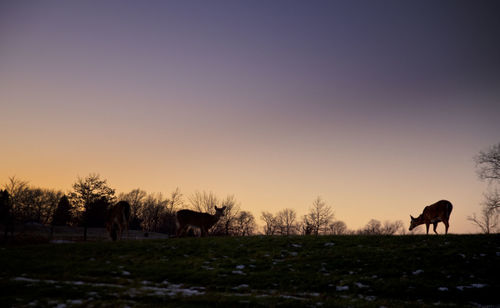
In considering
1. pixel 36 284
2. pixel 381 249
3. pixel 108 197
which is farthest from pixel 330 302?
pixel 108 197

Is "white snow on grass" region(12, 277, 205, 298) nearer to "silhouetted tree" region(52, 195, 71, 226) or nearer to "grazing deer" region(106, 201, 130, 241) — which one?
"grazing deer" region(106, 201, 130, 241)

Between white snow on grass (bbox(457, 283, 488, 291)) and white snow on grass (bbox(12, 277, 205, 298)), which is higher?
white snow on grass (bbox(457, 283, 488, 291))

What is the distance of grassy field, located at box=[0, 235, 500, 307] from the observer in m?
10.0

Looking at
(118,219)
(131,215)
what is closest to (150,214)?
(131,215)

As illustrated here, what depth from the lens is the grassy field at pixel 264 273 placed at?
1005cm

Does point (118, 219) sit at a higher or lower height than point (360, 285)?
higher

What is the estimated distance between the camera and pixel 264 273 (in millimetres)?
14023

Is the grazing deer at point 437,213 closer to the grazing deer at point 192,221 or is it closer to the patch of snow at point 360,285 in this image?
the patch of snow at point 360,285

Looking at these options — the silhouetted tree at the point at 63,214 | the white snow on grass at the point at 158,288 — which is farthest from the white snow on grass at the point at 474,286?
the silhouetted tree at the point at 63,214

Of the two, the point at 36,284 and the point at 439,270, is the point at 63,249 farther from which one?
the point at 439,270

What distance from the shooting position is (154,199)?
142 m

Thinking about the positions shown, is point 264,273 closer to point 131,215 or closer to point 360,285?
point 360,285

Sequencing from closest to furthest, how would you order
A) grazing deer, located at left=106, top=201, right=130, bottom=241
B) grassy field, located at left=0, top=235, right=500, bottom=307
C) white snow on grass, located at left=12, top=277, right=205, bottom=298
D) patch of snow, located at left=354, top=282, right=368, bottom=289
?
grassy field, located at left=0, top=235, right=500, bottom=307 < white snow on grass, located at left=12, top=277, right=205, bottom=298 < patch of snow, located at left=354, top=282, right=368, bottom=289 < grazing deer, located at left=106, top=201, right=130, bottom=241

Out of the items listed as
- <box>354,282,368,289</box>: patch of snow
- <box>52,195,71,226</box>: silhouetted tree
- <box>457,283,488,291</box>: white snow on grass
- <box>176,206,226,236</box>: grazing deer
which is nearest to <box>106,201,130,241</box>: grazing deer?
<box>176,206,226,236</box>: grazing deer
